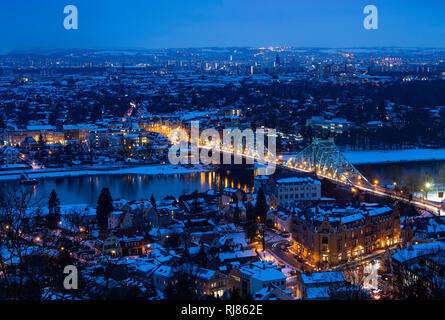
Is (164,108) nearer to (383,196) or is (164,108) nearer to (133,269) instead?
(383,196)

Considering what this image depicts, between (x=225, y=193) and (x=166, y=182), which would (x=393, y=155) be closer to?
(x=166, y=182)

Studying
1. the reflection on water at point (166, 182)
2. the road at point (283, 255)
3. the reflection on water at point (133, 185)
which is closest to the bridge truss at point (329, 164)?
the reflection on water at point (166, 182)

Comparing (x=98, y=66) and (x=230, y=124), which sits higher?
(x=98, y=66)

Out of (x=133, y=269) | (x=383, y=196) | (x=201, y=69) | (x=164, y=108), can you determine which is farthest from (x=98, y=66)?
(x=133, y=269)

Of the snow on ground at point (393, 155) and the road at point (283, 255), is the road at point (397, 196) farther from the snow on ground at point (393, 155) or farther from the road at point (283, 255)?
the snow on ground at point (393, 155)

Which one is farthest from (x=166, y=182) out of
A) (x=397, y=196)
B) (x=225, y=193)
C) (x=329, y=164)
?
(x=397, y=196)

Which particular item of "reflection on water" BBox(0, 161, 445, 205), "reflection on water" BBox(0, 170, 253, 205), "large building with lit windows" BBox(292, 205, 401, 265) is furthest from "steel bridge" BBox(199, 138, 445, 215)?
"large building with lit windows" BBox(292, 205, 401, 265)
